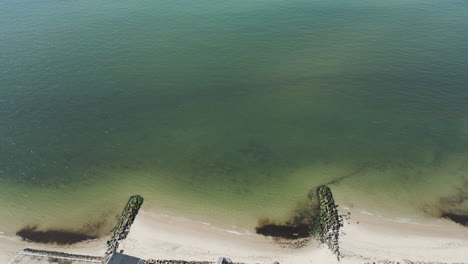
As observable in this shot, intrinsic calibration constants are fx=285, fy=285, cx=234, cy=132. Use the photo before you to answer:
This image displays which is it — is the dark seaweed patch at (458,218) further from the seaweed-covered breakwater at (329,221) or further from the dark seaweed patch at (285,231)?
the dark seaweed patch at (285,231)

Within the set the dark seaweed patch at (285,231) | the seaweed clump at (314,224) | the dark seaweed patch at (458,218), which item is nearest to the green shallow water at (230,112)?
the dark seaweed patch at (458,218)

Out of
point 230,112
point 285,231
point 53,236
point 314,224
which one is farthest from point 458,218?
point 53,236

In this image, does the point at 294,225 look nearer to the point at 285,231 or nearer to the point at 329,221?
the point at 285,231

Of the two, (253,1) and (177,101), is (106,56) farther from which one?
(253,1)

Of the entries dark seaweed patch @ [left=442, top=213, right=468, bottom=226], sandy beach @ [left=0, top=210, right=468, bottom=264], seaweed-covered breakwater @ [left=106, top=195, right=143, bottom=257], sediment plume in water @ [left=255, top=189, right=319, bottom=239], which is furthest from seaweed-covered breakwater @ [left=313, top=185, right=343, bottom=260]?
seaweed-covered breakwater @ [left=106, top=195, right=143, bottom=257]

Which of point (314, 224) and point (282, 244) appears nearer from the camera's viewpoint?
point (282, 244)

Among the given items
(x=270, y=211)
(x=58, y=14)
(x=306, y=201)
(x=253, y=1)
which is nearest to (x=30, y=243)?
(x=270, y=211)
